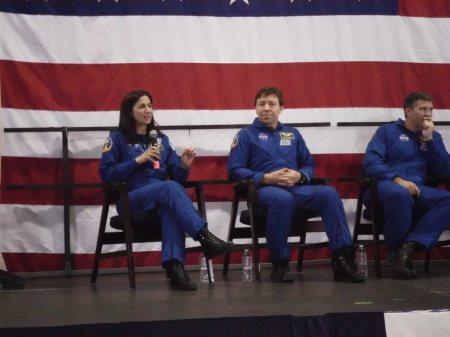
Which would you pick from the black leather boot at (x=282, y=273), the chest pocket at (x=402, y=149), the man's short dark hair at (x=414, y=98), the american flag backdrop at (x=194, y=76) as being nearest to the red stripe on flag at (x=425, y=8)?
the american flag backdrop at (x=194, y=76)

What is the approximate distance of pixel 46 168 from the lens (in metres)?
4.86

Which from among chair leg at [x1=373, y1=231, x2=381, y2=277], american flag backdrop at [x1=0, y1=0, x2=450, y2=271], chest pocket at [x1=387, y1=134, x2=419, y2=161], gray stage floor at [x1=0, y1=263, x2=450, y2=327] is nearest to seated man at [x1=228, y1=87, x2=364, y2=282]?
gray stage floor at [x1=0, y1=263, x2=450, y2=327]

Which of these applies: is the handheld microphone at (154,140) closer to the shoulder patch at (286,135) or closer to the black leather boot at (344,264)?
the shoulder patch at (286,135)

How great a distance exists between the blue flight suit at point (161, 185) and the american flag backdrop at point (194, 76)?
57cm

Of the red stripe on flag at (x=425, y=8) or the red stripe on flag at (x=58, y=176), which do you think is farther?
the red stripe on flag at (x=425, y=8)

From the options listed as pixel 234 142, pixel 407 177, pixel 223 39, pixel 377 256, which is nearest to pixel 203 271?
pixel 234 142

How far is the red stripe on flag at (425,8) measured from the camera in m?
5.24

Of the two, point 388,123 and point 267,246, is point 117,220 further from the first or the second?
point 388,123

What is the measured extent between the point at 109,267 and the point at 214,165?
94 centimetres

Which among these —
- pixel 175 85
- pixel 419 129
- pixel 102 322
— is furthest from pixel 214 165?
pixel 102 322

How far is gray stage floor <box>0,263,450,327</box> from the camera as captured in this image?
3.13 metres

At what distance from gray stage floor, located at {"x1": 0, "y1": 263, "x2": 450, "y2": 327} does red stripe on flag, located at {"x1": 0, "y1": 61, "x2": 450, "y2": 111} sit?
45.0 inches

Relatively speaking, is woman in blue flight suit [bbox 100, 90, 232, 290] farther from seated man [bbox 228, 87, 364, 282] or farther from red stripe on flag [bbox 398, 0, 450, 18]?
red stripe on flag [bbox 398, 0, 450, 18]

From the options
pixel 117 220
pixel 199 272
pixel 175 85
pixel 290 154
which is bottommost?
pixel 199 272
